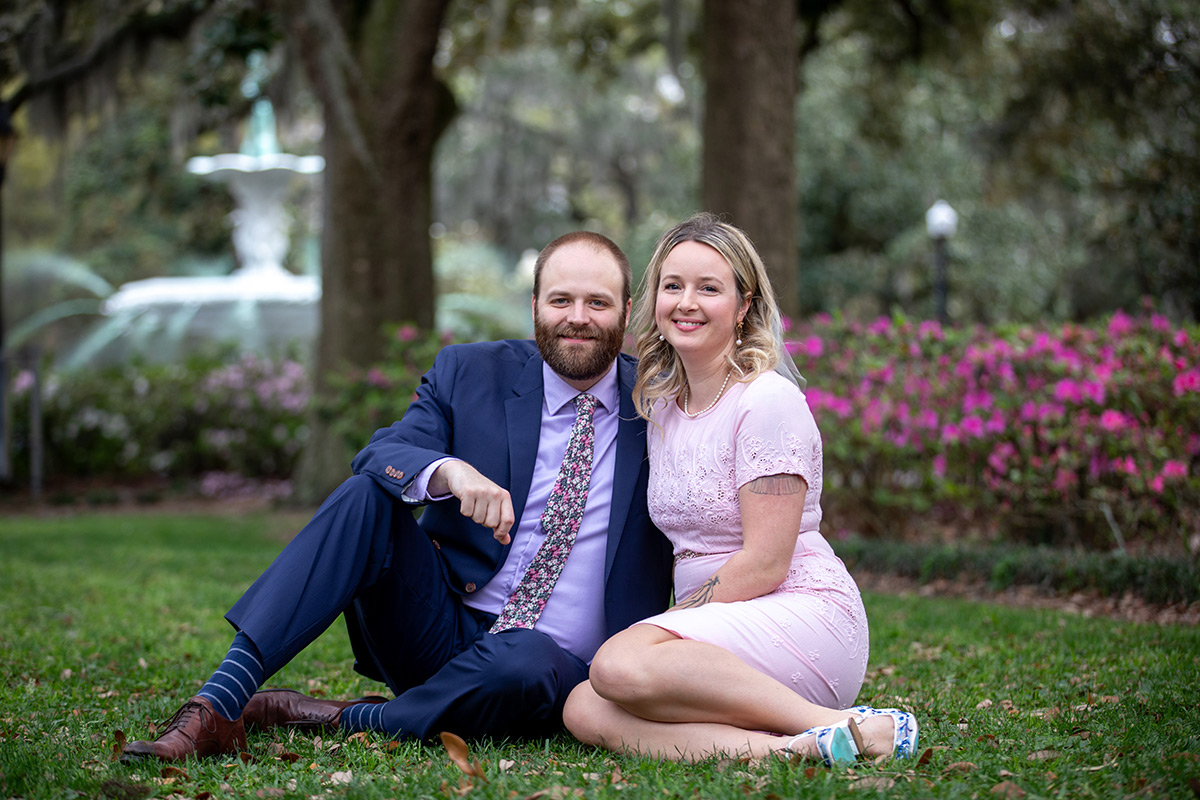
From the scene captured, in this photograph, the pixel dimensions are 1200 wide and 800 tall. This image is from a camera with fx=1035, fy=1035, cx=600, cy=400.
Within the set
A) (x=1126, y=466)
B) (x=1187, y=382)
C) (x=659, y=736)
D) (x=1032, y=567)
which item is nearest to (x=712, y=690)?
(x=659, y=736)

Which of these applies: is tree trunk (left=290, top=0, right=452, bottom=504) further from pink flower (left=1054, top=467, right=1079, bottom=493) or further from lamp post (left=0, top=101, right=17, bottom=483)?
pink flower (left=1054, top=467, right=1079, bottom=493)

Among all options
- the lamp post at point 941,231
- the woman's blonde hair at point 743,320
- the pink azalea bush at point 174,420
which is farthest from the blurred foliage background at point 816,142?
the woman's blonde hair at point 743,320

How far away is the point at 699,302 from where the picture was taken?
2.92 meters

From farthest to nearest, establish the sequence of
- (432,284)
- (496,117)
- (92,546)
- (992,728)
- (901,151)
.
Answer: (496,117) → (901,151) → (432,284) → (92,546) → (992,728)

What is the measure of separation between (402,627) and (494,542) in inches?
13.8

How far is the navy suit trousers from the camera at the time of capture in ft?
8.81

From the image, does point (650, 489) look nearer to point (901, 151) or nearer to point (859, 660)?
point (859, 660)

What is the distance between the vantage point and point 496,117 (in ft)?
75.3

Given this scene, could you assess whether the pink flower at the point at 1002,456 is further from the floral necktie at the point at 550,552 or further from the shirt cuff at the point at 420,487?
the shirt cuff at the point at 420,487

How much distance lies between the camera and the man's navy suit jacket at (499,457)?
3.02m

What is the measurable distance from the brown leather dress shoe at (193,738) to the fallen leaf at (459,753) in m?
0.55

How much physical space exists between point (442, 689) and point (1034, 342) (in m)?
4.41

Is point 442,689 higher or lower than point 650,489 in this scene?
lower

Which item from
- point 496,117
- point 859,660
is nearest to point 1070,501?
point 859,660
